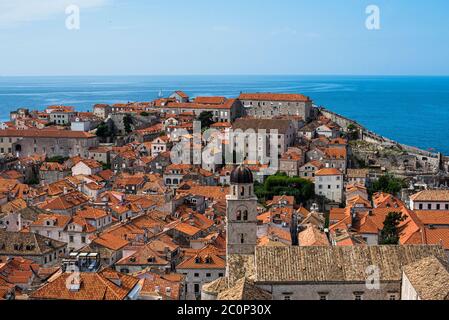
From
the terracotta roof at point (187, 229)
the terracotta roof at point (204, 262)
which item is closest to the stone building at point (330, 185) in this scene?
the terracotta roof at point (187, 229)

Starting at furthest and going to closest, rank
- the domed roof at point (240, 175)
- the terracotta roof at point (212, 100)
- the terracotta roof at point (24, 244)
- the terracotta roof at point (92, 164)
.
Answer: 1. the terracotta roof at point (212, 100)
2. the terracotta roof at point (92, 164)
3. the terracotta roof at point (24, 244)
4. the domed roof at point (240, 175)

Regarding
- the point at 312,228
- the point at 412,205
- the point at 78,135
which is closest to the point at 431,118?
the point at 78,135

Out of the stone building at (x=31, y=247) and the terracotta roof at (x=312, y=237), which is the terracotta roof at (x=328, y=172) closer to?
the terracotta roof at (x=312, y=237)

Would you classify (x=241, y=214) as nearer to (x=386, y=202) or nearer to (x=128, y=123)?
(x=386, y=202)

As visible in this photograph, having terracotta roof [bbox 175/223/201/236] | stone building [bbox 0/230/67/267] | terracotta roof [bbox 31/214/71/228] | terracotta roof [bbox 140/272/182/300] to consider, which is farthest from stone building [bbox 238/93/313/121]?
terracotta roof [bbox 140/272/182/300]

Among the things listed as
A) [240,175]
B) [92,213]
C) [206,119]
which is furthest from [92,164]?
[240,175]

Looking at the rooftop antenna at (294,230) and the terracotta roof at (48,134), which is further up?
the terracotta roof at (48,134)

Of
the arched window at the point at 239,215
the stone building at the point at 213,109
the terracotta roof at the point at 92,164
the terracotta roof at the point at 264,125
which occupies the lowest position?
the terracotta roof at the point at 92,164
